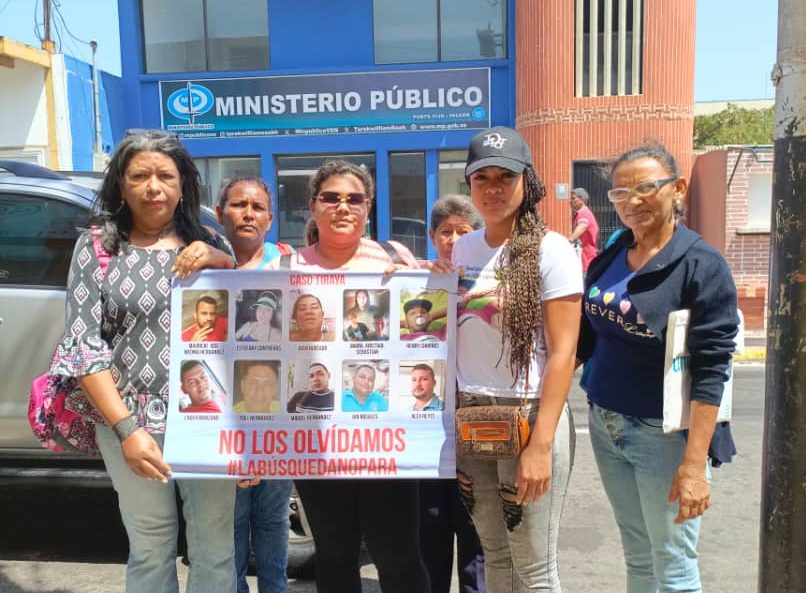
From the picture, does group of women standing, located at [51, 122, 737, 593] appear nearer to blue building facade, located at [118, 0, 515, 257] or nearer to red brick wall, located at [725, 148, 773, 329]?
red brick wall, located at [725, 148, 773, 329]

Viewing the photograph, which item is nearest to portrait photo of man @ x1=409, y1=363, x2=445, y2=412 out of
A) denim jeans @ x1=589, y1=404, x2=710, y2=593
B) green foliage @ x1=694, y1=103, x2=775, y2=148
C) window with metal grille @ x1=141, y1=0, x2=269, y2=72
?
denim jeans @ x1=589, y1=404, x2=710, y2=593

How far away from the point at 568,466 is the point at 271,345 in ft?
3.72

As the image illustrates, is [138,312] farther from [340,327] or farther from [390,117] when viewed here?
[390,117]

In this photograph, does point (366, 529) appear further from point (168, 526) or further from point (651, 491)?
point (651, 491)

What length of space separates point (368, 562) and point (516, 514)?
1.78 metres

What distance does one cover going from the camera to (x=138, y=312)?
238cm

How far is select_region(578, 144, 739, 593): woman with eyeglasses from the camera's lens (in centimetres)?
222

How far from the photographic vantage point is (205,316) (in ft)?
8.07

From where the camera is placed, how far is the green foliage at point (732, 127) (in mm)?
34391

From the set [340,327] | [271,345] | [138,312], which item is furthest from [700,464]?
[138,312]

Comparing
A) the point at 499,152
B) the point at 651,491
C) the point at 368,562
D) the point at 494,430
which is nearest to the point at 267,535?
the point at 368,562

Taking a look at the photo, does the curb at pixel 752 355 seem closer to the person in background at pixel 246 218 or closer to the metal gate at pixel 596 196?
the metal gate at pixel 596 196

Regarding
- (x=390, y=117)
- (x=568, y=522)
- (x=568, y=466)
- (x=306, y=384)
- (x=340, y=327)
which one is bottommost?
(x=568, y=522)

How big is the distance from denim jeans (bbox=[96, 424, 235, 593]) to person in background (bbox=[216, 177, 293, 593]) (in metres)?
0.45
